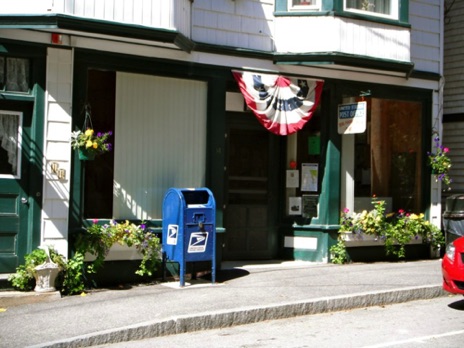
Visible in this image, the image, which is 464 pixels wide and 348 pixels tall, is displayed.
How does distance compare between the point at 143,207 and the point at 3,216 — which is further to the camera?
the point at 143,207

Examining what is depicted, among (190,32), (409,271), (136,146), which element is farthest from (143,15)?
(409,271)

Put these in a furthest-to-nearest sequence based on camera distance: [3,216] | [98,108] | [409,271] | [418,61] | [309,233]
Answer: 1. [418,61]
2. [309,233]
3. [409,271]
4. [98,108]
5. [3,216]

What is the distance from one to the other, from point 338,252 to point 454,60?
636 cm

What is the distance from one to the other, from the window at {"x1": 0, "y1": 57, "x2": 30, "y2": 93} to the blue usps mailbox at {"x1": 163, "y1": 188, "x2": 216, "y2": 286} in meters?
2.67

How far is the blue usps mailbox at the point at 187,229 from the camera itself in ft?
32.9

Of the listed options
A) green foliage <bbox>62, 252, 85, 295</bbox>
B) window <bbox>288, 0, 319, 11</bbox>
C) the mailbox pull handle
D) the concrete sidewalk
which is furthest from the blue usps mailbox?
window <bbox>288, 0, 319, 11</bbox>

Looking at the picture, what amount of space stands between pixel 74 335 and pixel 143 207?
3.72 metres

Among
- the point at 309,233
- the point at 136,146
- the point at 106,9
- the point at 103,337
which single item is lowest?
the point at 103,337

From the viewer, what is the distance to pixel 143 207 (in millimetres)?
10906

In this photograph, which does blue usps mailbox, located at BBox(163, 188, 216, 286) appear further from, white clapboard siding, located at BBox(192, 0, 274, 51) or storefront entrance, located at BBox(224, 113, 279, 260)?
white clapboard siding, located at BBox(192, 0, 274, 51)

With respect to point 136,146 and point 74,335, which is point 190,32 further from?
point 74,335

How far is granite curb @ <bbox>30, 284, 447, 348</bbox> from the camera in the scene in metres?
7.45

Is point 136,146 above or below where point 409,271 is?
above

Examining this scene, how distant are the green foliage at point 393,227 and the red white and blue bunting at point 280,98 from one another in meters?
2.01
